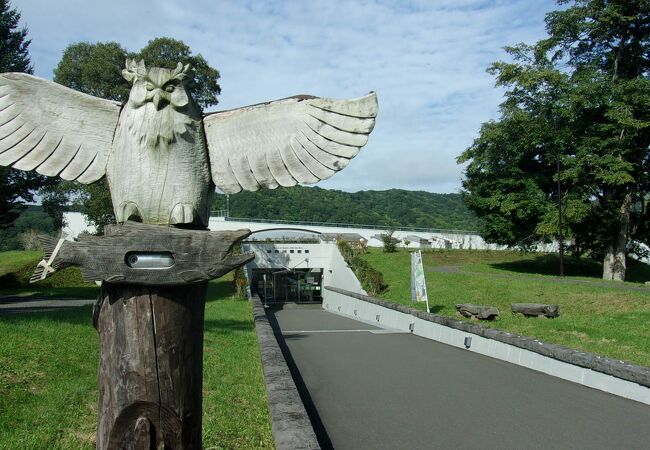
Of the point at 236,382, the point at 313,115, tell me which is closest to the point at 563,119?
the point at 236,382

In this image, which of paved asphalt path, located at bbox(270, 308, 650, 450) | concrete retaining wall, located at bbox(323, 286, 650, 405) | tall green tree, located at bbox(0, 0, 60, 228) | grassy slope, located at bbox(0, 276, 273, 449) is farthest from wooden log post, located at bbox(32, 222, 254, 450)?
tall green tree, located at bbox(0, 0, 60, 228)

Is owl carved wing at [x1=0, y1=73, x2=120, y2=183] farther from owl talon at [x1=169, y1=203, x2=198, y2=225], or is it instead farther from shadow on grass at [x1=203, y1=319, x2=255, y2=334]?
shadow on grass at [x1=203, y1=319, x2=255, y2=334]

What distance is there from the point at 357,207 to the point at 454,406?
5489cm

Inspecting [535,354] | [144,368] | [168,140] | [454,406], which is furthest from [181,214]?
[535,354]

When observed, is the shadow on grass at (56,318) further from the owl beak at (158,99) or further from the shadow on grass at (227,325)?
the owl beak at (158,99)

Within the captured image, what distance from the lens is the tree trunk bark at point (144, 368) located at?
7.28 ft

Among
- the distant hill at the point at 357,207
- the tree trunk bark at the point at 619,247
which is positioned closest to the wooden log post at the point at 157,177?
the tree trunk bark at the point at 619,247

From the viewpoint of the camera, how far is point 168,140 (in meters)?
2.31

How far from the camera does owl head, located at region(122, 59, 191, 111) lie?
2.29m

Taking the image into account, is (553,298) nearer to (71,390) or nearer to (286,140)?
(71,390)

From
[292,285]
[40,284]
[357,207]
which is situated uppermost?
[357,207]

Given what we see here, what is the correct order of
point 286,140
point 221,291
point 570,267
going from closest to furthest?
point 286,140 → point 221,291 → point 570,267

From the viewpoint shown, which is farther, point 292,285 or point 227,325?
point 292,285

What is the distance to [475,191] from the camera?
24391 millimetres
